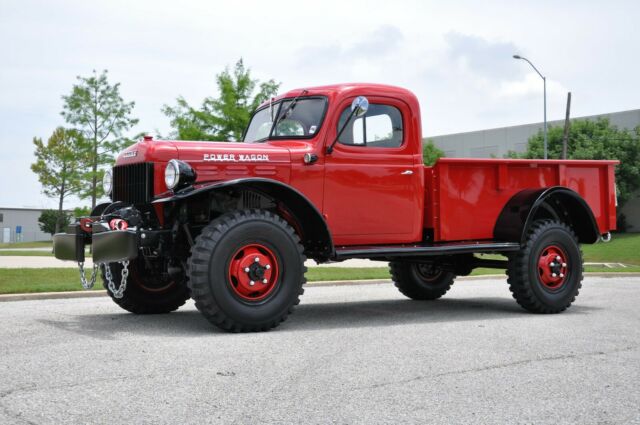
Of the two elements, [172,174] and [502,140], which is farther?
[502,140]

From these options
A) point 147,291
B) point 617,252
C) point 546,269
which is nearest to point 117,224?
point 147,291

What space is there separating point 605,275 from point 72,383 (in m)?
14.6

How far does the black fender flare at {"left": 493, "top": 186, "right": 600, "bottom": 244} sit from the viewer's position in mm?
8922

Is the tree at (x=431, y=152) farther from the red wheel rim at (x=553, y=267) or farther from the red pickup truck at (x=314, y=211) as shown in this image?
the red wheel rim at (x=553, y=267)

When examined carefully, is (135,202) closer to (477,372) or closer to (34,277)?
(477,372)

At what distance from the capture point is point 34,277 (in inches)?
559

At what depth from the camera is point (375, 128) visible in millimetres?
8367

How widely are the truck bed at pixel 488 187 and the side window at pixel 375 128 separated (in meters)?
0.64

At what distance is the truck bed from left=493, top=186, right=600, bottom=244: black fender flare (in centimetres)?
12

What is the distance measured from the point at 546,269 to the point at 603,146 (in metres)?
37.4

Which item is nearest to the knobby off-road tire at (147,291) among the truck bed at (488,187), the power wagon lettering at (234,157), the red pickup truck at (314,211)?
the red pickup truck at (314,211)

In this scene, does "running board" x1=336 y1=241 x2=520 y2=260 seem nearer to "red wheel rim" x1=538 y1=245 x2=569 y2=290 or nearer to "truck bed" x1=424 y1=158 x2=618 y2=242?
"truck bed" x1=424 y1=158 x2=618 y2=242

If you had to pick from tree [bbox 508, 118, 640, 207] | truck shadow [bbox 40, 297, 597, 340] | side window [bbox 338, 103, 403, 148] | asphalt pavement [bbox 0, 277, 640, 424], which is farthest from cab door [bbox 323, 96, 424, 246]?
tree [bbox 508, 118, 640, 207]

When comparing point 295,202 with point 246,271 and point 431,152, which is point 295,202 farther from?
point 431,152
